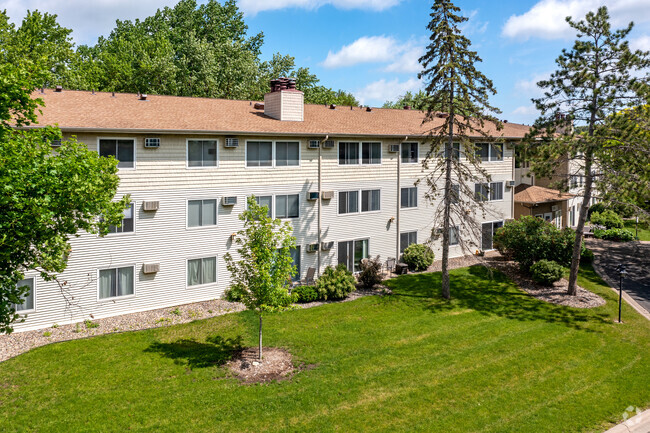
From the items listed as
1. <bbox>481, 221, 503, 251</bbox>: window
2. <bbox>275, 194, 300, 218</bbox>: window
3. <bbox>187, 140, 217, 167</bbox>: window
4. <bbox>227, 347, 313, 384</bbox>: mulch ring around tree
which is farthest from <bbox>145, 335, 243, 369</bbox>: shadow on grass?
<bbox>481, 221, 503, 251</bbox>: window

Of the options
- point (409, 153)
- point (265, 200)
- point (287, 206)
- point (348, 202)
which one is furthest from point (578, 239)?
point (265, 200)

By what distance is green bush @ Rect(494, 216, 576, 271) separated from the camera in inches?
941

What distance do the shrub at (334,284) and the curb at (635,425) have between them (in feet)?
37.4

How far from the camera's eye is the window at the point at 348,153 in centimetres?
2352

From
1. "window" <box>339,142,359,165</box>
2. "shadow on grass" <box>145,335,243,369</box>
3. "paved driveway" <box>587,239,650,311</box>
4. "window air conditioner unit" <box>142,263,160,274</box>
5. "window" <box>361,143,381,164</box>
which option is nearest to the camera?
"shadow on grass" <box>145,335,243,369</box>

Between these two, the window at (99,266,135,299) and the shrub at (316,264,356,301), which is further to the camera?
the shrub at (316,264,356,301)

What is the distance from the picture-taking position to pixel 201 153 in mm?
Result: 19766

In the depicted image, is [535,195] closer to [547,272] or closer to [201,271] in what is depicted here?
[547,272]

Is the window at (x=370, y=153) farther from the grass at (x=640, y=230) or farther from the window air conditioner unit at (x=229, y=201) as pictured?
the grass at (x=640, y=230)

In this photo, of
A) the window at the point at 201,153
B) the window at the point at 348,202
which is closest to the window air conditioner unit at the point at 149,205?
the window at the point at 201,153

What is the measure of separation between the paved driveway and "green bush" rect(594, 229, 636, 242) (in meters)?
0.76

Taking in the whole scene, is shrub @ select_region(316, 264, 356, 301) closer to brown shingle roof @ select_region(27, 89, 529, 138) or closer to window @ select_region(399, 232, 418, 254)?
window @ select_region(399, 232, 418, 254)

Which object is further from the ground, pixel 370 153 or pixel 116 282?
pixel 370 153

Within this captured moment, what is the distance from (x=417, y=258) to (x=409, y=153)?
19.0ft
